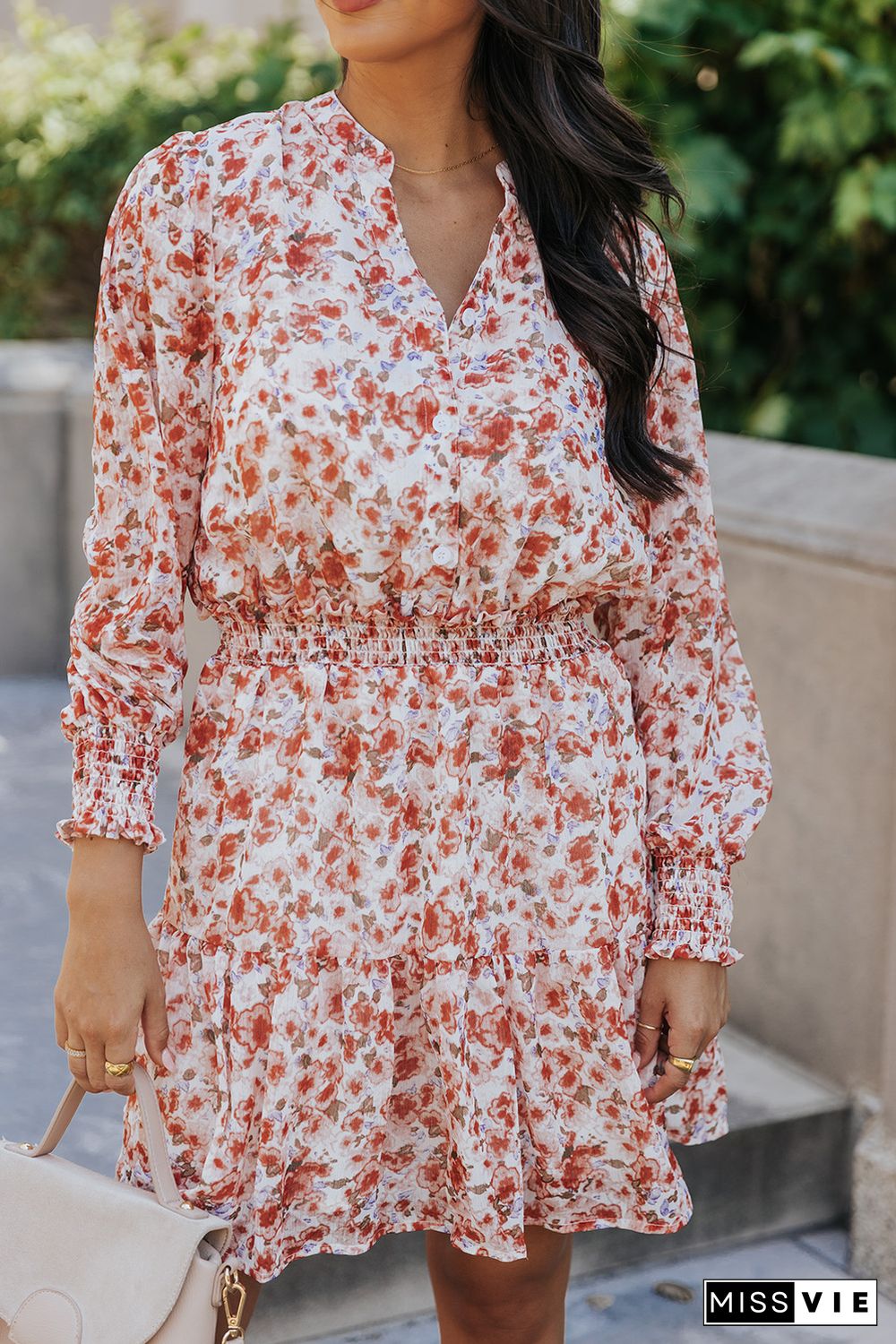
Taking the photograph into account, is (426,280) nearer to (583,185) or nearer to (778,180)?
(583,185)

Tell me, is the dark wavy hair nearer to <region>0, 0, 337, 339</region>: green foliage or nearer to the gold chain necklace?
the gold chain necklace

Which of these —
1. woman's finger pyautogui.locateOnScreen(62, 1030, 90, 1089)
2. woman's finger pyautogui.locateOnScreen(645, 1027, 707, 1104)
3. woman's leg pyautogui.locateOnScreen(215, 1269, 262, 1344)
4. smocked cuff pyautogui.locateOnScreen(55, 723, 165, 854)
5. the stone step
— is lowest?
the stone step

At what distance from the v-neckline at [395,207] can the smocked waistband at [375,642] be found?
1.04 feet

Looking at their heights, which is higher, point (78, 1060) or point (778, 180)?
point (778, 180)

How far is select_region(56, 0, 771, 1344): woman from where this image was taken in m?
1.74

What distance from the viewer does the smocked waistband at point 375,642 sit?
181 cm

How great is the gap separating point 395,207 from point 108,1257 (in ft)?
3.72

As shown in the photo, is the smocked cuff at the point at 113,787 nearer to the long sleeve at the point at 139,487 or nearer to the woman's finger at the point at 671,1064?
the long sleeve at the point at 139,487

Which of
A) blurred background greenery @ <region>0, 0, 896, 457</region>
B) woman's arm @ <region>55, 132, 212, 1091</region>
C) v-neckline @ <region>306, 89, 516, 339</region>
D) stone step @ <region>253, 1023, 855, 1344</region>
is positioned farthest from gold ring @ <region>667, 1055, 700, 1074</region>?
blurred background greenery @ <region>0, 0, 896, 457</region>

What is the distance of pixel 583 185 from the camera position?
197cm

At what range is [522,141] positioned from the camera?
1974 millimetres

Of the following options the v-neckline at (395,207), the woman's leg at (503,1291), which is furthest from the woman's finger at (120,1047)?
the v-neckline at (395,207)

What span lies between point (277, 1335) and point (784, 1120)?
1.09 meters

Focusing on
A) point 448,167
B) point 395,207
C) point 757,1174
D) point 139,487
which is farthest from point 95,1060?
point 757,1174
